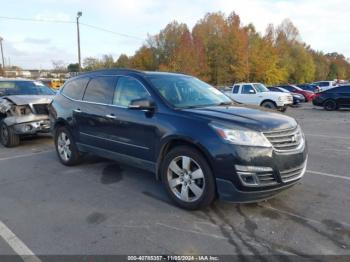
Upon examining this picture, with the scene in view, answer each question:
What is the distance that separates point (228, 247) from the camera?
313cm

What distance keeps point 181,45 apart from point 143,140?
4326 centimetres

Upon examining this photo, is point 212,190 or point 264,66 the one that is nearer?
point 212,190

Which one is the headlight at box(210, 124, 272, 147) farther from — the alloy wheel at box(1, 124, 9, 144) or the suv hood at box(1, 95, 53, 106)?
the alloy wheel at box(1, 124, 9, 144)

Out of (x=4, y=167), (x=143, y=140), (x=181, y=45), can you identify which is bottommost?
(x=4, y=167)

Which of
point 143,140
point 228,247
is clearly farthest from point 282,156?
point 143,140

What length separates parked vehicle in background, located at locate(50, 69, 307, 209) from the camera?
3.56 metres

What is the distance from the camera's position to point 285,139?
3781 millimetres

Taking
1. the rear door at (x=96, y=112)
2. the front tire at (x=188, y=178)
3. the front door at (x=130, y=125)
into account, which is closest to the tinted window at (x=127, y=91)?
the front door at (x=130, y=125)

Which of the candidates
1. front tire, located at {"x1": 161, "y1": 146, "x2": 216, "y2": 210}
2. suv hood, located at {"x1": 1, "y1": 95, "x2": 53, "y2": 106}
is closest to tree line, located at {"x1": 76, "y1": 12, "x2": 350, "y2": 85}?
suv hood, located at {"x1": 1, "y1": 95, "x2": 53, "y2": 106}

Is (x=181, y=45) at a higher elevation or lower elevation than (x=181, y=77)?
higher

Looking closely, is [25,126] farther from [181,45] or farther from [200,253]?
[181,45]

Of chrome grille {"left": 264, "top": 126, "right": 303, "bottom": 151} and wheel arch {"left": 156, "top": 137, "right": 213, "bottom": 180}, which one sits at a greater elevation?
chrome grille {"left": 264, "top": 126, "right": 303, "bottom": 151}

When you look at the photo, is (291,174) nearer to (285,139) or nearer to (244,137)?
(285,139)

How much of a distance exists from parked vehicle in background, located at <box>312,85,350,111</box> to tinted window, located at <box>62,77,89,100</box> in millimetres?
17914
